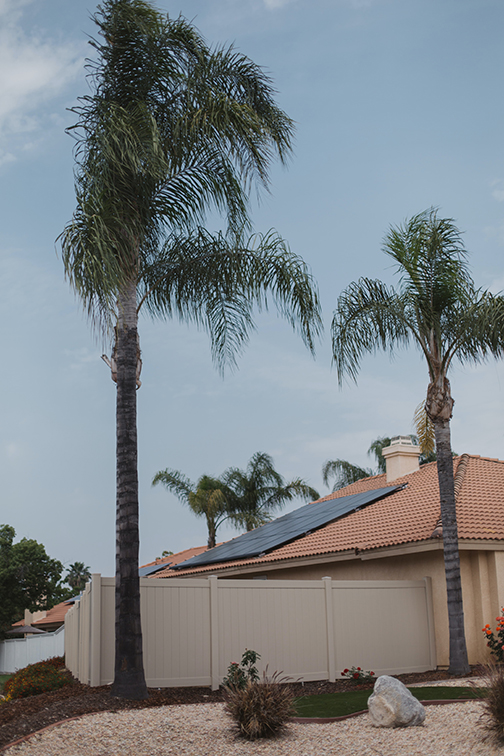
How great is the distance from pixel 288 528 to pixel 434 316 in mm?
9847

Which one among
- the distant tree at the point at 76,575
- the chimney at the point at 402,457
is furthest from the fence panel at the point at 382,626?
the distant tree at the point at 76,575

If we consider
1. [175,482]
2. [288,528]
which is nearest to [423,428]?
[288,528]

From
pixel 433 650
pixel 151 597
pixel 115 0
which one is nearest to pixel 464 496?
pixel 433 650

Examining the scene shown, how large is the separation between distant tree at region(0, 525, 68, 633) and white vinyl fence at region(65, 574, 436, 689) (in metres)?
30.8

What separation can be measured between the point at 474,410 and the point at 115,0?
12874mm

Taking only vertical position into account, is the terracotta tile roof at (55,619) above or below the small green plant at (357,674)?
below

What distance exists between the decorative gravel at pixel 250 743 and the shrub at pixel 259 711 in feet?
0.38

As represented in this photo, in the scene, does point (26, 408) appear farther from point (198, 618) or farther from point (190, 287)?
point (198, 618)

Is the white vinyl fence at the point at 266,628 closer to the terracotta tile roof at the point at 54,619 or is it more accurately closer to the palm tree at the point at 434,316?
the palm tree at the point at 434,316

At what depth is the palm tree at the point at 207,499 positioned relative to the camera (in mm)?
33531

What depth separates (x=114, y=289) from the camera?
35.2ft

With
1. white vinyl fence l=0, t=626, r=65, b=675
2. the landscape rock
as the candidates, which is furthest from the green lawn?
white vinyl fence l=0, t=626, r=65, b=675

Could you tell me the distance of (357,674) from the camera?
13.1 m

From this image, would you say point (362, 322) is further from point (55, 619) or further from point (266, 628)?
point (55, 619)
